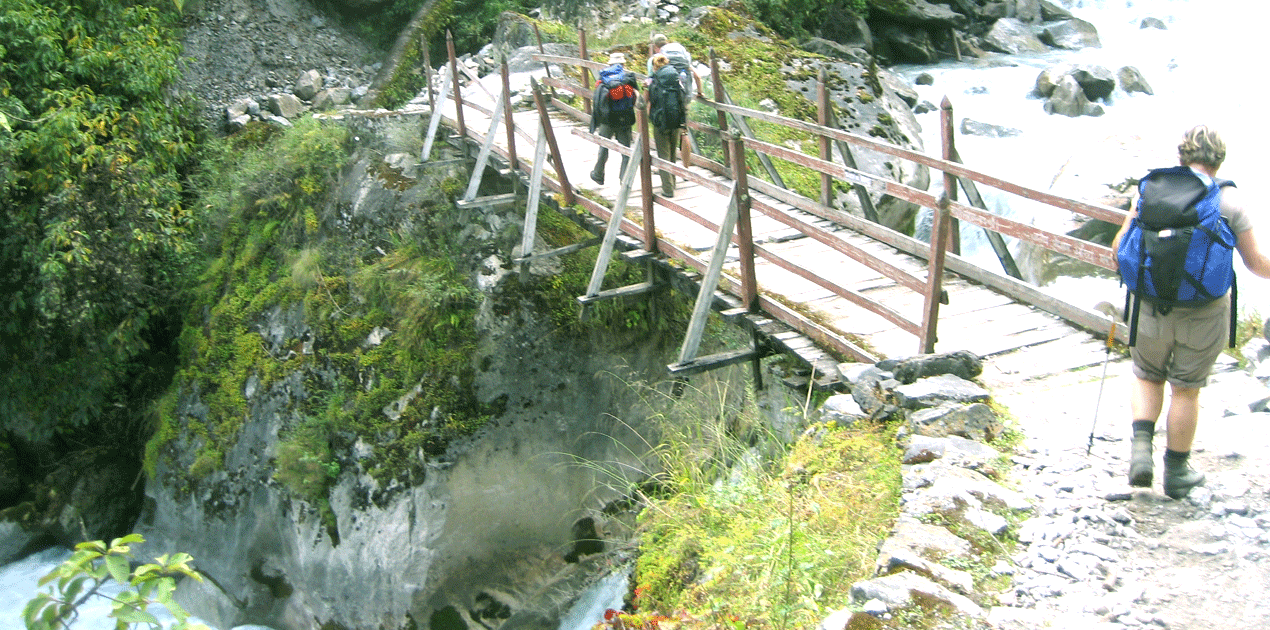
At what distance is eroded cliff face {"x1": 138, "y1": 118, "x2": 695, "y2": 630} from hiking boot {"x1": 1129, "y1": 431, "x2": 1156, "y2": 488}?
196 inches

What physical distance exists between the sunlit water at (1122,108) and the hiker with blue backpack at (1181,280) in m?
4.78

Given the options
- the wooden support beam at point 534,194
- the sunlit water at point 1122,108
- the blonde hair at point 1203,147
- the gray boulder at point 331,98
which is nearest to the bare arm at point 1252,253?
the blonde hair at point 1203,147

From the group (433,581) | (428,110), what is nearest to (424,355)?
(433,581)

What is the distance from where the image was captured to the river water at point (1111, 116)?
34.1ft

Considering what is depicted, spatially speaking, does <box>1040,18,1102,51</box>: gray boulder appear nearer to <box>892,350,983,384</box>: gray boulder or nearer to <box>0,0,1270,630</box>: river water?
<box>0,0,1270,630</box>: river water

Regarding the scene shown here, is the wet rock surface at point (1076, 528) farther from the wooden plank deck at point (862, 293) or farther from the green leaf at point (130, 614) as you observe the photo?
the green leaf at point (130, 614)

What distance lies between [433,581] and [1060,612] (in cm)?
647

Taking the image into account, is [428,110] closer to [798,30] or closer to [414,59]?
[414,59]

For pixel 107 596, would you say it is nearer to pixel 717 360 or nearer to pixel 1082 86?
pixel 717 360

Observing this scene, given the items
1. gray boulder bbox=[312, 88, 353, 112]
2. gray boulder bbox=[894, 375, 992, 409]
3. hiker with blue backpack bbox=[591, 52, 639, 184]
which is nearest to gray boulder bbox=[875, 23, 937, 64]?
gray boulder bbox=[312, 88, 353, 112]

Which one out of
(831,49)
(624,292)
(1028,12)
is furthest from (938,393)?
(1028,12)

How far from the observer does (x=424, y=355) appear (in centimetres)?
901

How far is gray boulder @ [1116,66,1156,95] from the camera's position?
1438 cm

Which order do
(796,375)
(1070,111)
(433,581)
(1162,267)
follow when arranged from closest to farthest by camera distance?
(1162,267), (796,375), (433,581), (1070,111)
